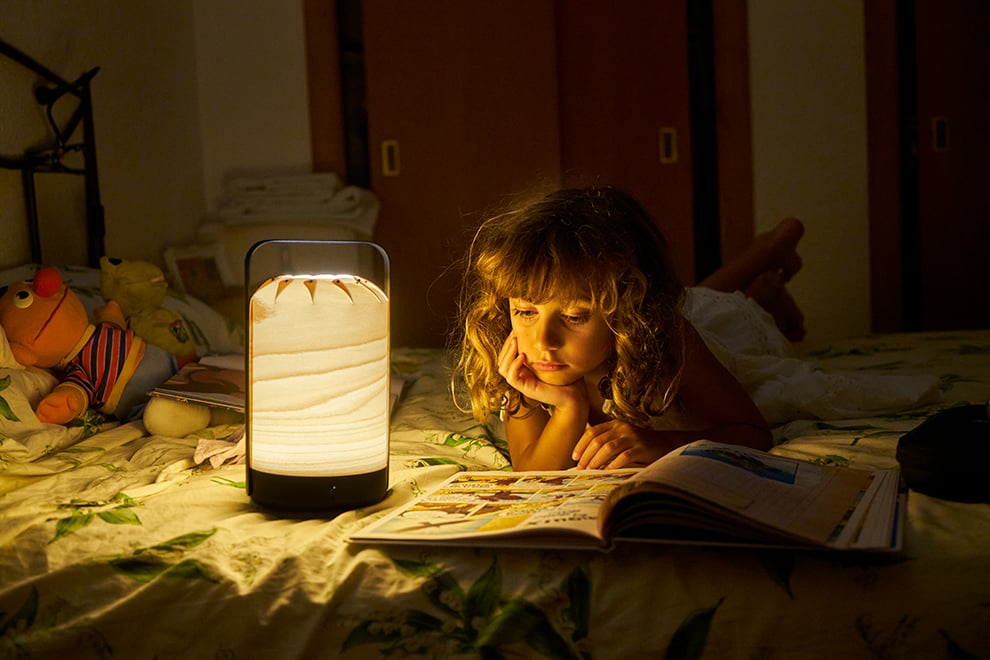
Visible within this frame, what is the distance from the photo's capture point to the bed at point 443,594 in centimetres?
73

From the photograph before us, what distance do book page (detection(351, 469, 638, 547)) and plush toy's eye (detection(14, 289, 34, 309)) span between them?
779mm

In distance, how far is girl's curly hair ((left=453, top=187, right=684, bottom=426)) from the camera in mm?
1138

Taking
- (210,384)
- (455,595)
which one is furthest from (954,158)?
(455,595)

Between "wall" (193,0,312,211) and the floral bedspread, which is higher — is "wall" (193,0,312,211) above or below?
above

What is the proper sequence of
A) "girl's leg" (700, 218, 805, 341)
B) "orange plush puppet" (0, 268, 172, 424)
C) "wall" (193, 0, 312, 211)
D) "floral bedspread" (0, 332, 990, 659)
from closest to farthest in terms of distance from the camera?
"floral bedspread" (0, 332, 990, 659) → "orange plush puppet" (0, 268, 172, 424) → "girl's leg" (700, 218, 805, 341) → "wall" (193, 0, 312, 211)

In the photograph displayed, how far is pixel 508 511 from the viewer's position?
873mm

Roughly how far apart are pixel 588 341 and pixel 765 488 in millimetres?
390

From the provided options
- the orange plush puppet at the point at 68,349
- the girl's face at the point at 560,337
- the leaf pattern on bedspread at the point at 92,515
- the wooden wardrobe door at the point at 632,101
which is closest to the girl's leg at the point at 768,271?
the wooden wardrobe door at the point at 632,101

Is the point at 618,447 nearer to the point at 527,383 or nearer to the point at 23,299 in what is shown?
the point at 527,383

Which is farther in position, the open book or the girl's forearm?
the girl's forearm

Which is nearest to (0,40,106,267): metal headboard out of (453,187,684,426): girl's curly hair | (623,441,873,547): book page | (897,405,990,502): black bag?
(453,187,684,426): girl's curly hair

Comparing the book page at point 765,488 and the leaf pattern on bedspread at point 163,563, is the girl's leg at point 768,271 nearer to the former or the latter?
the book page at point 765,488

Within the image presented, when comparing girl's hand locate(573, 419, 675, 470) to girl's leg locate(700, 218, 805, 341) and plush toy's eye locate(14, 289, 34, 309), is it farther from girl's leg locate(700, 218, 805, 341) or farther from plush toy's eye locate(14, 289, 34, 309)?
girl's leg locate(700, 218, 805, 341)

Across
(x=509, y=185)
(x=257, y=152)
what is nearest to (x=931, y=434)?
(x=509, y=185)
